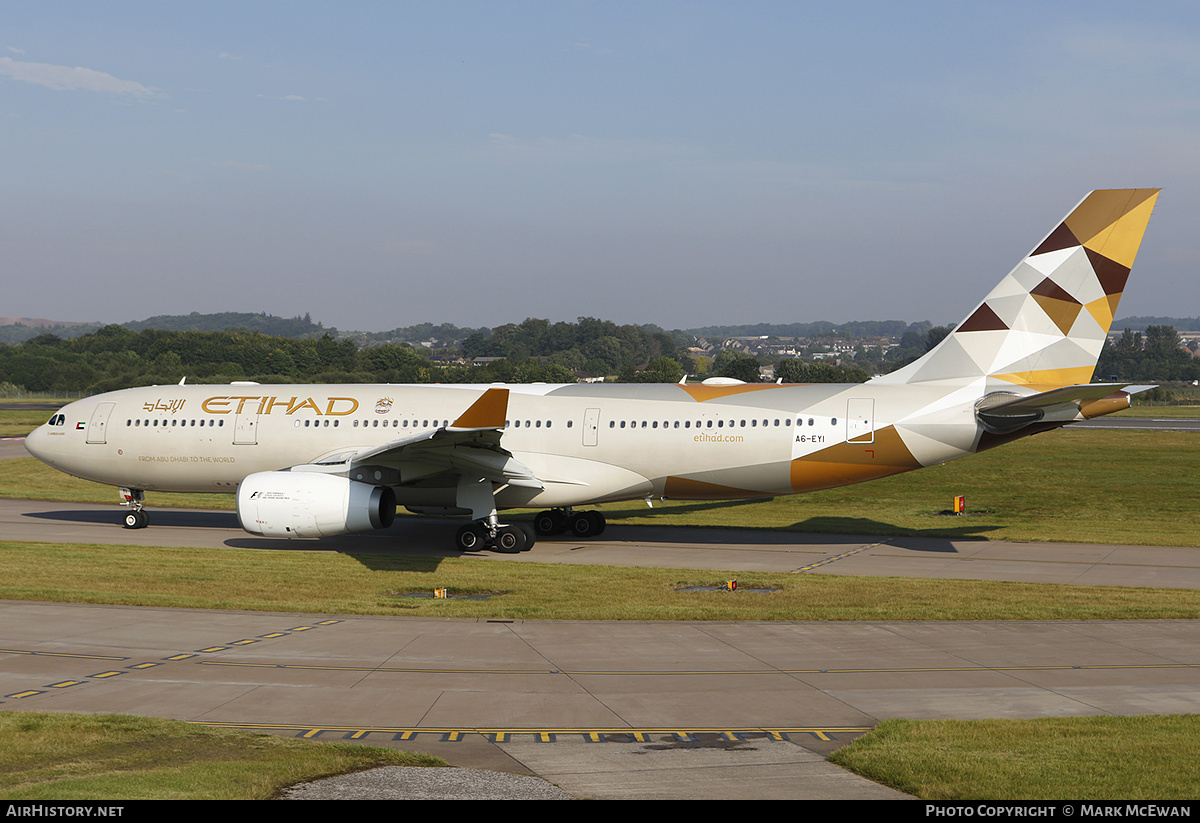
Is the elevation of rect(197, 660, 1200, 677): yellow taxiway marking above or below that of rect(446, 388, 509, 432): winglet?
below

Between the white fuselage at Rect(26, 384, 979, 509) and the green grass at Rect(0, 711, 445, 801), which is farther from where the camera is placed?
the white fuselage at Rect(26, 384, 979, 509)

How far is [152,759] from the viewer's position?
992 cm

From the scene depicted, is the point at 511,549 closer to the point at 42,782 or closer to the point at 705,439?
the point at 705,439

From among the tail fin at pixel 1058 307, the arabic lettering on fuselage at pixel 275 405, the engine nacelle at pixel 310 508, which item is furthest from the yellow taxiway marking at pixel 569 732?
the arabic lettering on fuselage at pixel 275 405

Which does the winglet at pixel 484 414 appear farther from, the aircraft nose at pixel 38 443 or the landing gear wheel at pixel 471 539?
the aircraft nose at pixel 38 443

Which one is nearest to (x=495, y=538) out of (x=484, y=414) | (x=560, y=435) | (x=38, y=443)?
(x=560, y=435)

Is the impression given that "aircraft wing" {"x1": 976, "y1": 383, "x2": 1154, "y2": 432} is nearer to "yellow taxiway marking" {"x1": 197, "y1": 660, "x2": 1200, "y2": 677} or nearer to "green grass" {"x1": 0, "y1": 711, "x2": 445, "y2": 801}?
"yellow taxiway marking" {"x1": 197, "y1": 660, "x2": 1200, "y2": 677}

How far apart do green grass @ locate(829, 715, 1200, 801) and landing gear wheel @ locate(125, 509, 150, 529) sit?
25.0 metres

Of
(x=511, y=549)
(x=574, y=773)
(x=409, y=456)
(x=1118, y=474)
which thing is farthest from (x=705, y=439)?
(x=1118, y=474)

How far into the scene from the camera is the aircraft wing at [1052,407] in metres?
22.1

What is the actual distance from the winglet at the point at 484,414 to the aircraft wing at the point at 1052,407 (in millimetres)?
11934

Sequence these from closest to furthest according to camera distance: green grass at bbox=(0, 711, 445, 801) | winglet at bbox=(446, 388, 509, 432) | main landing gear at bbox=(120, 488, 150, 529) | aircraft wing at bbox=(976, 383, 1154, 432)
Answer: green grass at bbox=(0, 711, 445, 801) → aircraft wing at bbox=(976, 383, 1154, 432) → winglet at bbox=(446, 388, 509, 432) → main landing gear at bbox=(120, 488, 150, 529)

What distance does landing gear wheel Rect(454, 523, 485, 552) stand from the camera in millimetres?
26141

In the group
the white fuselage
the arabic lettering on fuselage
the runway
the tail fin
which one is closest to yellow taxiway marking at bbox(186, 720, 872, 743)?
the runway
